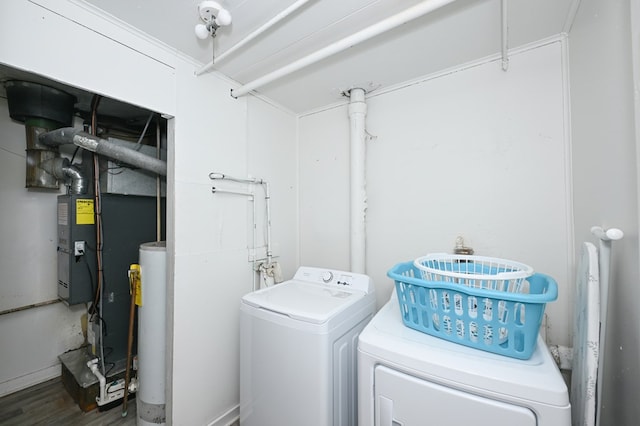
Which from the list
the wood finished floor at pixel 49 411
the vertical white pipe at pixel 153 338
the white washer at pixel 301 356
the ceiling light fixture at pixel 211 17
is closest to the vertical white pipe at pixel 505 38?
the ceiling light fixture at pixel 211 17

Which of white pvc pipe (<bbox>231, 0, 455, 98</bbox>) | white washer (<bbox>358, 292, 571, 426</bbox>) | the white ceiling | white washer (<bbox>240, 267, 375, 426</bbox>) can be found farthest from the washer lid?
the white ceiling

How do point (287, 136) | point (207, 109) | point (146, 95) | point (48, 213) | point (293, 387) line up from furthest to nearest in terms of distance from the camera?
point (287, 136), point (48, 213), point (207, 109), point (146, 95), point (293, 387)

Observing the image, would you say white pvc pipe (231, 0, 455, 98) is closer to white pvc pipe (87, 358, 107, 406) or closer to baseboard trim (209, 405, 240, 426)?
baseboard trim (209, 405, 240, 426)

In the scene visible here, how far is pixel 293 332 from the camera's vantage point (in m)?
1.24

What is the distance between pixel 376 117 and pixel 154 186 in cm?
207

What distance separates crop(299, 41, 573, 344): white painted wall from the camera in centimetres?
140

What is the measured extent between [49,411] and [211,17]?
114 inches

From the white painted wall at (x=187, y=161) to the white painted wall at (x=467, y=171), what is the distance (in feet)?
2.65

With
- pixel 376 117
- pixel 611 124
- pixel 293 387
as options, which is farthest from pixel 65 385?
pixel 611 124

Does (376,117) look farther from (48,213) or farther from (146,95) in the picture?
(48,213)

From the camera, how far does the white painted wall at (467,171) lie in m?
1.40

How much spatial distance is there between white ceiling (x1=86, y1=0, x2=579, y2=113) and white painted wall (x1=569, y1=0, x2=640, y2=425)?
0.32m

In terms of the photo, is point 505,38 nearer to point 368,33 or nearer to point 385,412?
point 368,33

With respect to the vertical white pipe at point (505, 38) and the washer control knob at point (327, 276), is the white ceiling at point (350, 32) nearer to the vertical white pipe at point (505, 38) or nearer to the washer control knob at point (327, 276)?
the vertical white pipe at point (505, 38)
